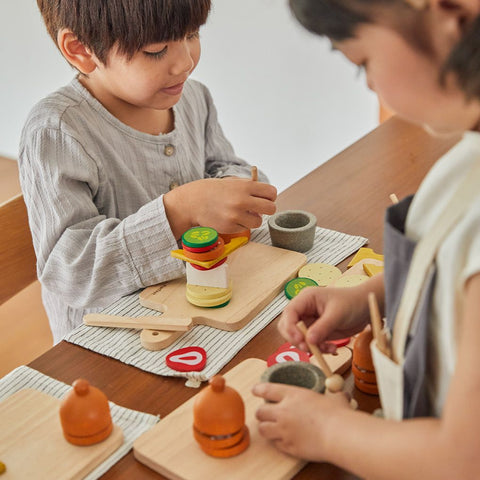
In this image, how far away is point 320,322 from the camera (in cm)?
63

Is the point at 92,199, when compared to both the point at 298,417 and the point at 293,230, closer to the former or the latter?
the point at 293,230

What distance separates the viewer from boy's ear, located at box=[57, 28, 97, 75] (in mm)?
921

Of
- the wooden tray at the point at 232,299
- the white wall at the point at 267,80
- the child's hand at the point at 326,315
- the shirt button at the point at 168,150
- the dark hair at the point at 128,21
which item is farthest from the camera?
the white wall at the point at 267,80

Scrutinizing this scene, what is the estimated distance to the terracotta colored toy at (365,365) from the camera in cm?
64

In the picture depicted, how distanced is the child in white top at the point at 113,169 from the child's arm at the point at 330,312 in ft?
0.76

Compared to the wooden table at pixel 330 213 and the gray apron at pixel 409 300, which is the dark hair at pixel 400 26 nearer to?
the gray apron at pixel 409 300

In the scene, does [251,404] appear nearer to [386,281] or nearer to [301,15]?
[386,281]

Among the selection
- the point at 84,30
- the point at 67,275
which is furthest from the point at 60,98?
the point at 67,275

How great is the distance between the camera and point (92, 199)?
974mm

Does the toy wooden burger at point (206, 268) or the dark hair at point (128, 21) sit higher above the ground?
the dark hair at point (128, 21)

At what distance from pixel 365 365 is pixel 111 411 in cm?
25

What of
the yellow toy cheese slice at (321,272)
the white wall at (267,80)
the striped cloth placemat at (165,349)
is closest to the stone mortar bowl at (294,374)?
the striped cloth placemat at (165,349)

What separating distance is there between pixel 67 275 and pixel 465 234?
0.58 meters

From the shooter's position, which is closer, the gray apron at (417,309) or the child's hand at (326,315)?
the gray apron at (417,309)
